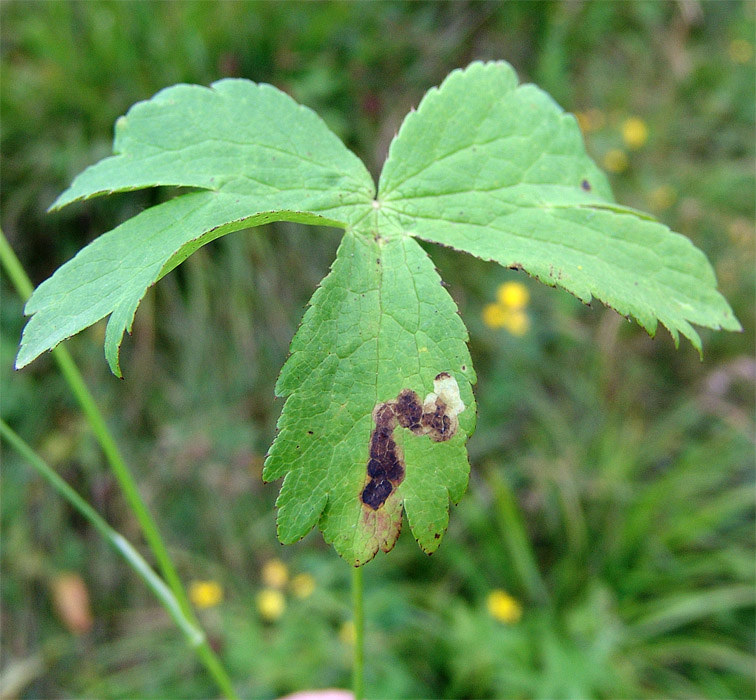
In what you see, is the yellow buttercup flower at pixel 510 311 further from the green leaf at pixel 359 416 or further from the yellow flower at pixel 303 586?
the green leaf at pixel 359 416

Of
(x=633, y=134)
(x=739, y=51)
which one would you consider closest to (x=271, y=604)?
(x=633, y=134)

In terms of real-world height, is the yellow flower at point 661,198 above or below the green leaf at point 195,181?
below

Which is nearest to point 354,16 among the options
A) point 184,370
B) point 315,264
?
point 315,264

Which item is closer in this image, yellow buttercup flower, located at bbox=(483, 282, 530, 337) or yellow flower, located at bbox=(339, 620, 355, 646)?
yellow flower, located at bbox=(339, 620, 355, 646)

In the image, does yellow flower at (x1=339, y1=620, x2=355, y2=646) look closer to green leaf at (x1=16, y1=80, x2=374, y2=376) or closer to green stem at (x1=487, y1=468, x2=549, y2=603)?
green stem at (x1=487, y1=468, x2=549, y2=603)

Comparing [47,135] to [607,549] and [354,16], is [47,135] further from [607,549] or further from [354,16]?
[607,549]

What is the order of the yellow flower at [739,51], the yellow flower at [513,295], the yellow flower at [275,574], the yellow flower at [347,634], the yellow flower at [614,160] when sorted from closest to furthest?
1. the yellow flower at [347,634]
2. the yellow flower at [275,574]
3. the yellow flower at [513,295]
4. the yellow flower at [614,160]
5. the yellow flower at [739,51]

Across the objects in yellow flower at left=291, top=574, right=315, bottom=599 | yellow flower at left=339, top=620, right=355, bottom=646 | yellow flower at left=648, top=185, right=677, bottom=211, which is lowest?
yellow flower at left=339, top=620, right=355, bottom=646

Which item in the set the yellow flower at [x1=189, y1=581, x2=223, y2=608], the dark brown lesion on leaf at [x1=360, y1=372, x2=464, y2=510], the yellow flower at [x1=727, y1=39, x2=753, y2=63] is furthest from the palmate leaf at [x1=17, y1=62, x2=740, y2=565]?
the yellow flower at [x1=727, y1=39, x2=753, y2=63]

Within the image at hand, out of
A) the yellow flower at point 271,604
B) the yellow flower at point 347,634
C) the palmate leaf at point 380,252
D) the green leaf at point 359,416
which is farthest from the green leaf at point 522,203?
the yellow flower at point 271,604
